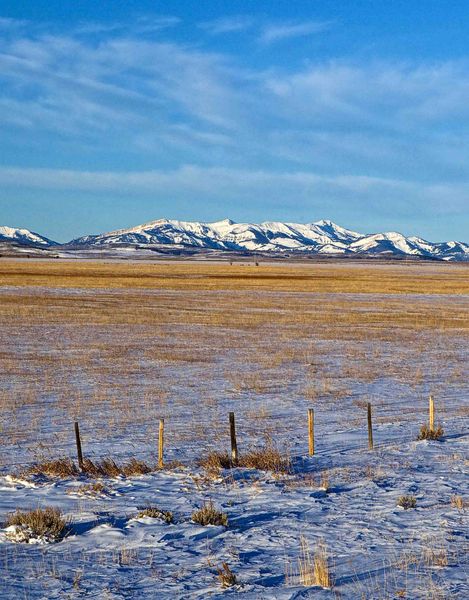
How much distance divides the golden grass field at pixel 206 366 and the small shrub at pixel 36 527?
175 inches

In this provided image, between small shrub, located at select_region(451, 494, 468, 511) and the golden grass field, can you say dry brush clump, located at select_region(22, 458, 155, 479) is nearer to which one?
the golden grass field

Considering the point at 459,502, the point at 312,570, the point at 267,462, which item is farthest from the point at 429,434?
the point at 312,570

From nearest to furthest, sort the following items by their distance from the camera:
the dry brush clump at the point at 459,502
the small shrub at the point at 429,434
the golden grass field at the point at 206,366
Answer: the dry brush clump at the point at 459,502, the small shrub at the point at 429,434, the golden grass field at the point at 206,366

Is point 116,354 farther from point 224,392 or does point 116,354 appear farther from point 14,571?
point 14,571

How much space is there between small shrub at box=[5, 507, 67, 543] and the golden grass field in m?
4.45

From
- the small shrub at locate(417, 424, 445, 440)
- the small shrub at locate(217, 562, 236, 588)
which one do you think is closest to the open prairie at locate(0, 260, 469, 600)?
the small shrub at locate(217, 562, 236, 588)

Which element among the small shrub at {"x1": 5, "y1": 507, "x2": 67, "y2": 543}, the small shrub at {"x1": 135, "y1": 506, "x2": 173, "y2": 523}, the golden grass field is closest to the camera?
the small shrub at {"x1": 5, "y1": 507, "x2": 67, "y2": 543}

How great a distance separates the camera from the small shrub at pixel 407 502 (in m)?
11.4

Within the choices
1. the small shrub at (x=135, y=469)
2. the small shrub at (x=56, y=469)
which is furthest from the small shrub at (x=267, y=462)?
the small shrub at (x=56, y=469)

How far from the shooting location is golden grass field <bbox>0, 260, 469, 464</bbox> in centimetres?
1833

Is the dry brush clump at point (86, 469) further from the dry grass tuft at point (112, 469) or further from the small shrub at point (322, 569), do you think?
the small shrub at point (322, 569)

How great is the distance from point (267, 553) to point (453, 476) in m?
5.45

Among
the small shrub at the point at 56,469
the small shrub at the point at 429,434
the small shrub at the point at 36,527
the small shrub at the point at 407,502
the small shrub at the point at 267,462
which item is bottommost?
the small shrub at the point at 429,434

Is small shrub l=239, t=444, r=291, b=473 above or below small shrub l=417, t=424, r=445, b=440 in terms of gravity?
above
